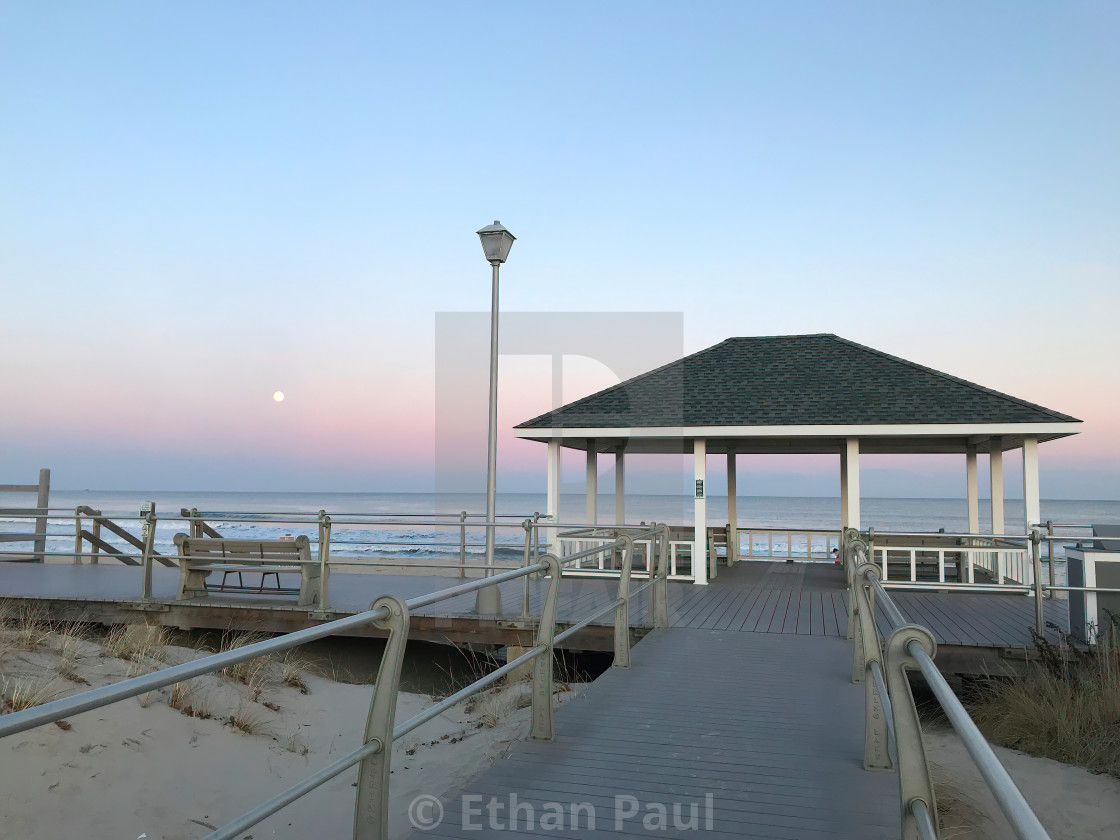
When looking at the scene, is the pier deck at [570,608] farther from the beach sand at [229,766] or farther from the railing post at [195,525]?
the beach sand at [229,766]

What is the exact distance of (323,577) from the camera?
9.88 meters

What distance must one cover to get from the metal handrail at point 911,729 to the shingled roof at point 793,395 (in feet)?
28.9

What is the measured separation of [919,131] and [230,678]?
1482cm

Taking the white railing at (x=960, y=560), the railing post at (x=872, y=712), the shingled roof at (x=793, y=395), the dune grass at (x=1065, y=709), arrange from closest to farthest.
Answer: the railing post at (x=872, y=712) → the dune grass at (x=1065, y=709) → the white railing at (x=960, y=560) → the shingled roof at (x=793, y=395)

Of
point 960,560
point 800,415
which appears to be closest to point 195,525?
point 800,415

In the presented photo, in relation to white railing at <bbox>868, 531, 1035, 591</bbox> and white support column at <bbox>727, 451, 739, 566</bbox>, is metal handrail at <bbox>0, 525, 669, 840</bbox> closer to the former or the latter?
white railing at <bbox>868, 531, 1035, 591</bbox>

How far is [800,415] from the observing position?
13.4m

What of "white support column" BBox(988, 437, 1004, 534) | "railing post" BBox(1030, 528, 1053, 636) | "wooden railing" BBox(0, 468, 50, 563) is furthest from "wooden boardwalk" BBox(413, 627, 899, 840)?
"wooden railing" BBox(0, 468, 50, 563)

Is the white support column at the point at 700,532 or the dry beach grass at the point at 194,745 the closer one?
the dry beach grass at the point at 194,745

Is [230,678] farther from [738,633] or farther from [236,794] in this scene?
[738,633]

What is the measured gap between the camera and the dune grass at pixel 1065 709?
19.9ft

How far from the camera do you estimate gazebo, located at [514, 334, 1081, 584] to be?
12789mm

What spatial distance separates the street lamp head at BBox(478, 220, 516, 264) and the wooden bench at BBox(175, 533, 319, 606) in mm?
4183

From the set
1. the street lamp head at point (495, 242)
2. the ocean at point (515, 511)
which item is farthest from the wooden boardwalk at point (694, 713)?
the ocean at point (515, 511)
